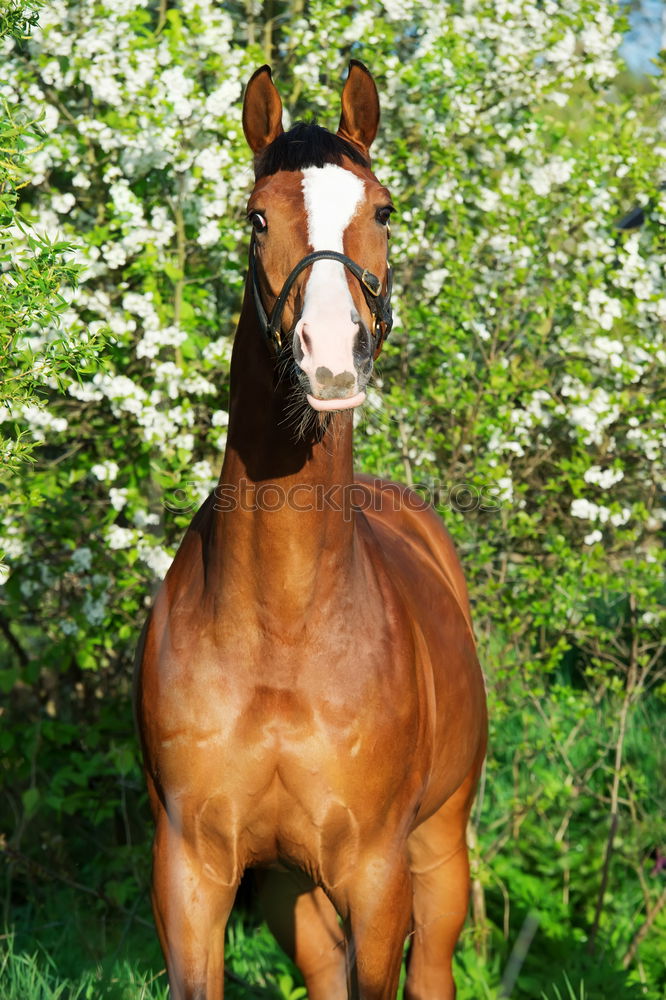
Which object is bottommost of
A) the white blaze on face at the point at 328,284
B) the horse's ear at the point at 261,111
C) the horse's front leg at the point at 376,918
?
the horse's front leg at the point at 376,918

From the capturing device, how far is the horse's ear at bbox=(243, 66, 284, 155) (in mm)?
2621

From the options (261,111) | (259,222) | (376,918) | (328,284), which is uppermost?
(261,111)

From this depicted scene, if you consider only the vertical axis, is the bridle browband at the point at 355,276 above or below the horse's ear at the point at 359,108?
below

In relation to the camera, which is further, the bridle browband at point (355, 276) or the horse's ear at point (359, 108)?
the horse's ear at point (359, 108)

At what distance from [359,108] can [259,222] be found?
1.79 ft

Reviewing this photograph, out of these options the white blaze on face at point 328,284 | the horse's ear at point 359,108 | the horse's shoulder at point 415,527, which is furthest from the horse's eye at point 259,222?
the horse's shoulder at point 415,527

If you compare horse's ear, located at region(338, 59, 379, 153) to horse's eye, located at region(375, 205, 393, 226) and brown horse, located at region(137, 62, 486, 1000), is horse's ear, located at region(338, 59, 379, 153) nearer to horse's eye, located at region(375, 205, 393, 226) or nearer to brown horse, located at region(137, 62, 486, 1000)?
brown horse, located at region(137, 62, 486, 1000)

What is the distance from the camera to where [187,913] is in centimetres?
246

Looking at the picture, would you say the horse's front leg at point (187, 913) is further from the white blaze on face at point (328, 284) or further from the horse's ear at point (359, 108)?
the horse's ear at point (359, 108)

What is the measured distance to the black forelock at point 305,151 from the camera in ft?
7.85

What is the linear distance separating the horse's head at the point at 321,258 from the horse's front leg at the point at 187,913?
1.11m

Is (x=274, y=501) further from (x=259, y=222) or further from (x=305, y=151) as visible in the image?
(x=305, y=151)

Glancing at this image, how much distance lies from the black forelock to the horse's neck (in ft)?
1.06

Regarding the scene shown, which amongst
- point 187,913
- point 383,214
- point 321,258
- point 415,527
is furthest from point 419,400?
point 187,913
